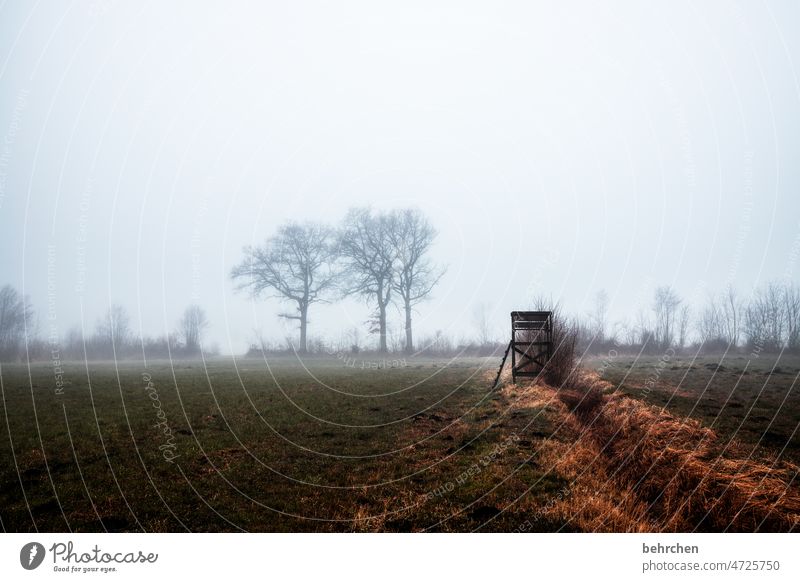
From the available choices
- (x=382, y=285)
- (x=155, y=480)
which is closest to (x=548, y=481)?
(x=155, y=480)

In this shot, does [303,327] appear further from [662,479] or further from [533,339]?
[662,479]

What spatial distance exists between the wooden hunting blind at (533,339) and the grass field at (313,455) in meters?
2.81

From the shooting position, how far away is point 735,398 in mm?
14930

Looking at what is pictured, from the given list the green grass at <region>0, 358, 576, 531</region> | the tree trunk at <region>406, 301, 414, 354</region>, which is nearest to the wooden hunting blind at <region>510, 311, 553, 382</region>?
the green grass at <region>0, 358, 576, 531</region>

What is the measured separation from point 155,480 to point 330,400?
31.7 feet

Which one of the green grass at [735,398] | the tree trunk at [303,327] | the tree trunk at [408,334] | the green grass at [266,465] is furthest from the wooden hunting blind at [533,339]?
the tree trunk at [303,327]

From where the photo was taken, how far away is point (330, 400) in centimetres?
1727

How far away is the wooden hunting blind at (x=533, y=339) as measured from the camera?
19.6m

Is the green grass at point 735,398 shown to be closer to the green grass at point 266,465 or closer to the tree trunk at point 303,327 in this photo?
the green grass at point 266,465

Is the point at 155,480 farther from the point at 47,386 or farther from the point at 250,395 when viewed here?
the point at 47,386

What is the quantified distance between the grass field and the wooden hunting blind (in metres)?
2.81

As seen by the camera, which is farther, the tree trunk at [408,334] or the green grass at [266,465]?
the tree trunk at [408,334]

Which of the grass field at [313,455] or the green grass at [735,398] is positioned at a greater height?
the grass field at [313,455]
